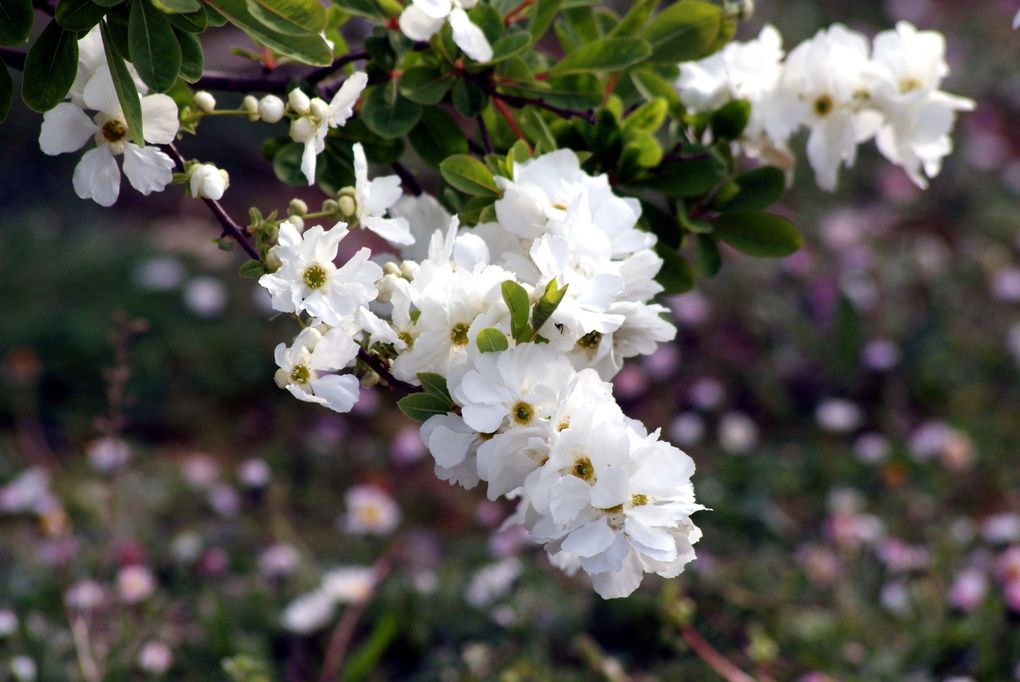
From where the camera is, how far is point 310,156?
959 millimetres

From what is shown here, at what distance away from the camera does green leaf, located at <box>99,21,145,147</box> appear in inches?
34.6

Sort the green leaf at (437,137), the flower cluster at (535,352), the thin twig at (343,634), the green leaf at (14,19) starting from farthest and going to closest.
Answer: the thin twig at (343,634)
the green leaf at (437,137)
the green leaf at (14,19)
the flower cluster at (535,352)

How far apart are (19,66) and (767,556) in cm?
180

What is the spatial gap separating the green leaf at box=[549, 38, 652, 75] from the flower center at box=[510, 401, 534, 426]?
47 centimetres

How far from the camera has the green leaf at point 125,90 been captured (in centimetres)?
88

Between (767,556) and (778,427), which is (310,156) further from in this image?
(778,427)

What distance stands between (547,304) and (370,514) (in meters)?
1.70

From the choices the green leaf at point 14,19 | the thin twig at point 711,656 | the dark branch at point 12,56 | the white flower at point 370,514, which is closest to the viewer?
the green leaf at point 14,19

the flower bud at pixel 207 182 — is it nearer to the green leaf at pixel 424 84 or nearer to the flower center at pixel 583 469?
the green leaf at pixel 424 84

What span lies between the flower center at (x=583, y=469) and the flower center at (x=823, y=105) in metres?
0.64

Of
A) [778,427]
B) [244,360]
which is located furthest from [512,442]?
[244,360]

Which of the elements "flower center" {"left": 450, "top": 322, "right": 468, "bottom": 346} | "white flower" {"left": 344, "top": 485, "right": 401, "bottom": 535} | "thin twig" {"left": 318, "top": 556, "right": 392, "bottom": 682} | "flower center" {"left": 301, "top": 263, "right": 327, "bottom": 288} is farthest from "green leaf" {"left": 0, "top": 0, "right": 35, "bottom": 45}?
"white flower" {"left": 344, "top": 485, "right": 401, "bottom": 535}

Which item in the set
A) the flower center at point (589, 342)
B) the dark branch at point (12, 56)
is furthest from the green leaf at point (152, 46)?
the flower center at point (589, 342)

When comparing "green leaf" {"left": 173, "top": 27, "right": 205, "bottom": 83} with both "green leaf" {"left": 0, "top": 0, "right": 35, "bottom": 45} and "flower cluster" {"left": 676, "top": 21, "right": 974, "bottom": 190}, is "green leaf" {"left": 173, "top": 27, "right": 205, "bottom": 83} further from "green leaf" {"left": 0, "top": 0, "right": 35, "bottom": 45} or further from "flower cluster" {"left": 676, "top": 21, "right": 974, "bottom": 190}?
"flower cluster" {"left": 676, "top": 21, "right": 974, "bottom": 190}
